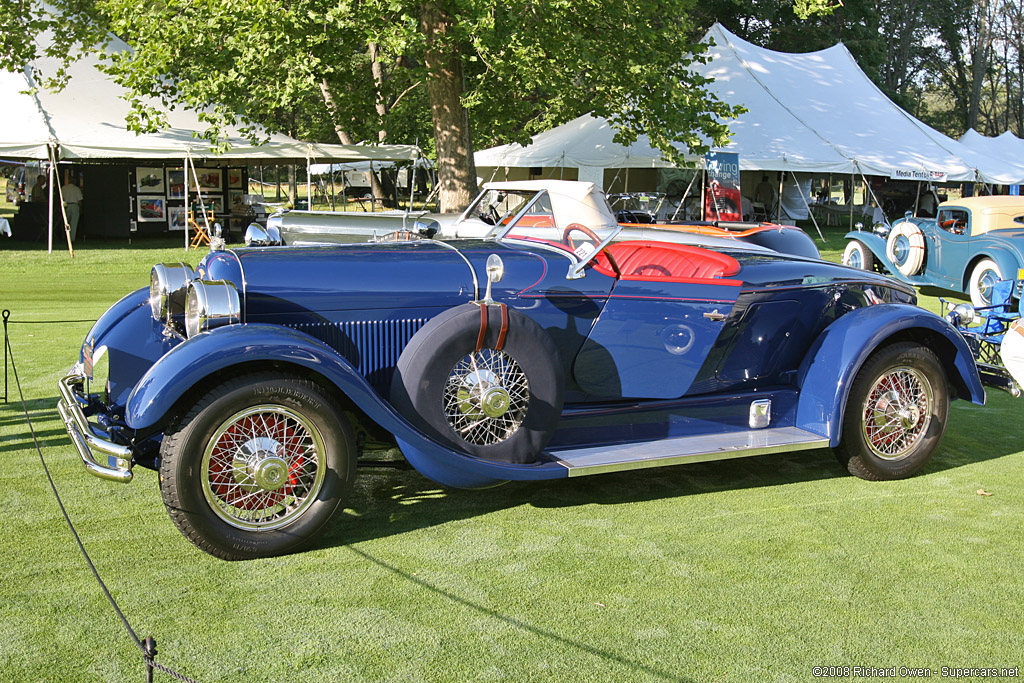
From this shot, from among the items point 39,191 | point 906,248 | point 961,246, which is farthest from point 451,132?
point 39,191

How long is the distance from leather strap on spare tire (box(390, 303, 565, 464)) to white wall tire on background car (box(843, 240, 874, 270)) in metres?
12.4

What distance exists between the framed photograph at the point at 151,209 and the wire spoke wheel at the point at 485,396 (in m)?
23.0

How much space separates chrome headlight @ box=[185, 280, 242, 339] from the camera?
3.98 metres

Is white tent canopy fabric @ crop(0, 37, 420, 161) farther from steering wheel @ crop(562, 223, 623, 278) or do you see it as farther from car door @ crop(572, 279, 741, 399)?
car door @ crop(572, 279, 741, 399)

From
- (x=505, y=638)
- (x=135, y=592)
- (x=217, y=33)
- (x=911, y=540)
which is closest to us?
(x=505, y=638)

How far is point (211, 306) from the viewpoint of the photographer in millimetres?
3988

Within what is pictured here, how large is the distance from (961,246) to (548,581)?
11674mm

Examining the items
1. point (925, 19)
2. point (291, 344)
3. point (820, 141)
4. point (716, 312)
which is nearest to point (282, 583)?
point (291, 344)

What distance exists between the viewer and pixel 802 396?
5.15 m

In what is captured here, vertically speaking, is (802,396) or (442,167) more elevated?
(442,167)

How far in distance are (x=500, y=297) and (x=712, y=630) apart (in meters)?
1.95

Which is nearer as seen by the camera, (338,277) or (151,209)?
(338,277)

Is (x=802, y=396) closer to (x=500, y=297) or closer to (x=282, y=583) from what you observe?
(x=500, y=297)

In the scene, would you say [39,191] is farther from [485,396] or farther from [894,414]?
[894,414]
